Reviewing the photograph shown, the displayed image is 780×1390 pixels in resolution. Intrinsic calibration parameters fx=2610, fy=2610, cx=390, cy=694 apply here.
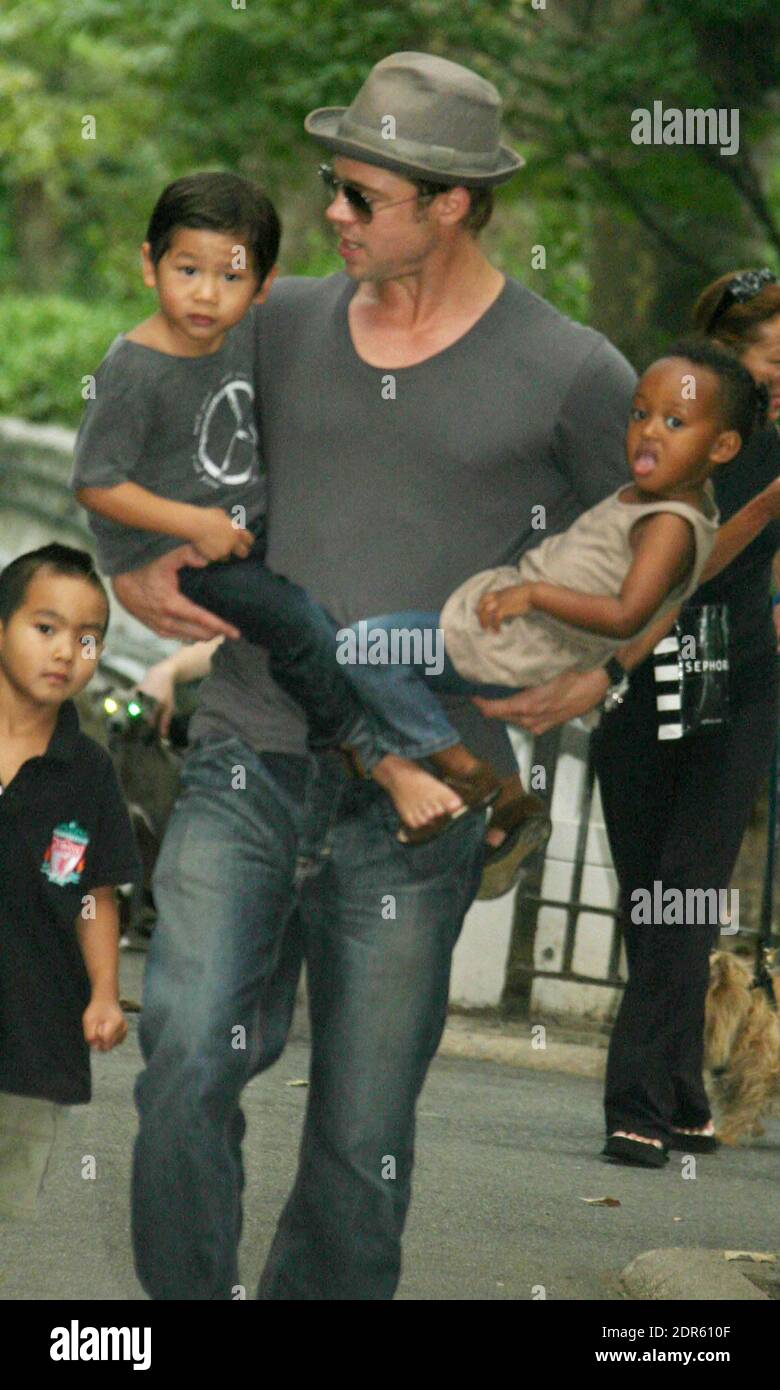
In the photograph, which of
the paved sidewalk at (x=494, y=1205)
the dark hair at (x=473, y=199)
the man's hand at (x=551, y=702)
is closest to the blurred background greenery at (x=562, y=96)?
the paved sidewalk at (x=494, y=1205)

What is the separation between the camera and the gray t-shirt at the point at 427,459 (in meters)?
4.29

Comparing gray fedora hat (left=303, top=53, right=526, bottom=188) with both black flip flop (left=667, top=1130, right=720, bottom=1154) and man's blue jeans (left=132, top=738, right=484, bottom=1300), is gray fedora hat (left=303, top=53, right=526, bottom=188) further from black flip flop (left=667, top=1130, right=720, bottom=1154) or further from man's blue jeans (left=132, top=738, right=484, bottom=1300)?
black flip flop (left=667, top=1130, right=720, bottom=1154)

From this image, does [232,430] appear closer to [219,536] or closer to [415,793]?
[219,536]

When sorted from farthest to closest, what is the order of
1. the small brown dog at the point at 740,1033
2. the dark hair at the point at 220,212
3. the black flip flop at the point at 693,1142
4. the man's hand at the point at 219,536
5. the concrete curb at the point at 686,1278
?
the small brown dog at the point at 740,1033
the black flip flop at the point at 693,1142
the concrete curb at the point at 686,1278
the dark hair at the point at 220,212
the man's hand at the point at 219,536

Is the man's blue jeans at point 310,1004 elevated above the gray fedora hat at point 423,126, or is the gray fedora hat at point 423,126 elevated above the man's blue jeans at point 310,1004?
the gray fedora hat at point 423,126

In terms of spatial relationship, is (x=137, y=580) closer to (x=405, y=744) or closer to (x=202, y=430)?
(x=202, y=430)

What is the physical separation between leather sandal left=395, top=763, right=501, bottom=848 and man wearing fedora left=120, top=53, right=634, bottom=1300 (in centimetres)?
3

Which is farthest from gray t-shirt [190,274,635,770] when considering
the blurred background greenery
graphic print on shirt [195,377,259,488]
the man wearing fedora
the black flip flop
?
the blurred background greenery

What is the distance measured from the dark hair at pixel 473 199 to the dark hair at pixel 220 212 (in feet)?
1.32

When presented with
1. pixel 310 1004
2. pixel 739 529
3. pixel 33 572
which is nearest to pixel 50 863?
pixel 33 572

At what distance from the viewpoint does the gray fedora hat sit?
169 inches

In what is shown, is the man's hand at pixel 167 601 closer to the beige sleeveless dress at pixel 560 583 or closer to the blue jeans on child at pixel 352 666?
the blue jeans on child at pixel 352 666

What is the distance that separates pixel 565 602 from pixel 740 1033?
11.4ft
